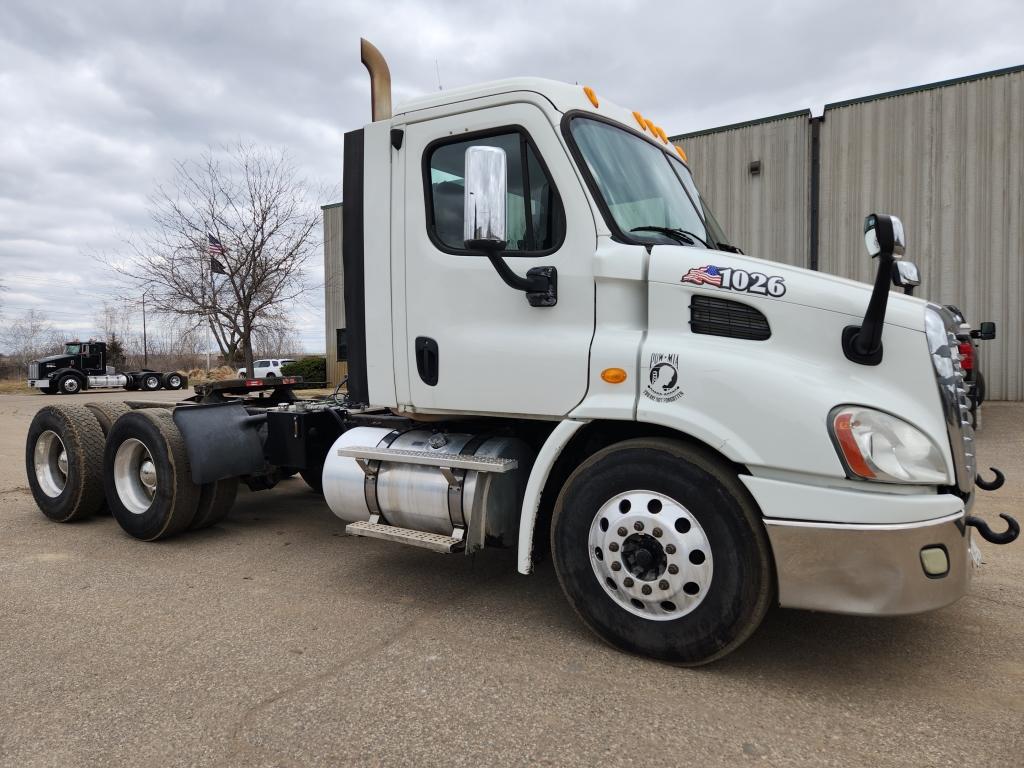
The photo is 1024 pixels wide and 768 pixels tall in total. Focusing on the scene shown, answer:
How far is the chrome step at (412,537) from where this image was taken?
3.66 meters

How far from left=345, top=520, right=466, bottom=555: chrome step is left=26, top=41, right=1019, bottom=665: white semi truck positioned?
0.07 feet

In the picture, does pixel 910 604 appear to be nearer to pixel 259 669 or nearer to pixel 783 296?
pixel 783 296

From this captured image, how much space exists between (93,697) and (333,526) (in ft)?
9.55

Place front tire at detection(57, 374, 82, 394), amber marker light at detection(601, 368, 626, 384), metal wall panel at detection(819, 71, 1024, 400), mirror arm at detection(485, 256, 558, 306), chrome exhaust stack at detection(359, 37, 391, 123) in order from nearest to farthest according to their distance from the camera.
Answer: amber marker light at detection(601, 368, 626, 384), mirror arm at detection(485, 256, 558, 306), chrome exhaust stack at detection(359, 37, 391, 123), metal wall panel at detection(819, 71, 1024, 400), front tire at detection(57, 374, 82, 394)

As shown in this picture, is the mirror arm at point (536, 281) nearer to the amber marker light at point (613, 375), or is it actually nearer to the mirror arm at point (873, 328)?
the amber marker light at point (613, 375)

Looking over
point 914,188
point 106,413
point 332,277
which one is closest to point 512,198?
point 106,413

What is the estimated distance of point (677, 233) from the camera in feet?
11.8

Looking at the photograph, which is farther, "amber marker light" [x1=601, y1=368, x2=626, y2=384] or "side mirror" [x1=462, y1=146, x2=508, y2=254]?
"amber marker light" [x1=601, y1=368, x2=626, y2=384]

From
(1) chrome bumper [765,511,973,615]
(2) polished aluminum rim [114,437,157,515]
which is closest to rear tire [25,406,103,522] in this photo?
(2) polished aluminum rim [114,437,157,515]

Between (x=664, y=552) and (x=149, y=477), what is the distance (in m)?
4.17

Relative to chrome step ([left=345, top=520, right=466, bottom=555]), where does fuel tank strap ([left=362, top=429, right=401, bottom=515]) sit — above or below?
above

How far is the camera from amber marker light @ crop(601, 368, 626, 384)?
10.5 ft

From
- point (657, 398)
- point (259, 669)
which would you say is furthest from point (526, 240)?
point (259, 669)

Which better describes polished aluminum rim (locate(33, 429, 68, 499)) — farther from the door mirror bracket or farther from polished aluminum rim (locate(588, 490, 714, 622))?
polished aluminum rim (locate(588, 490, 714, 622))
